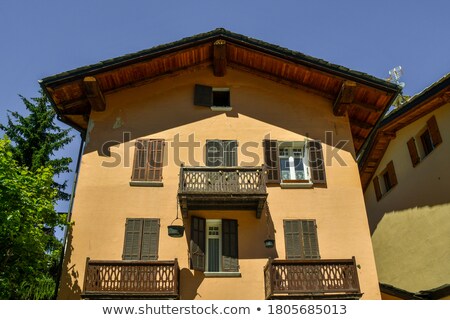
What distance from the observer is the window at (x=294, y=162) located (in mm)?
15812

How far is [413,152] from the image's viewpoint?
63.6ft

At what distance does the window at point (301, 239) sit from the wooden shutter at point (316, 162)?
1.80 metres

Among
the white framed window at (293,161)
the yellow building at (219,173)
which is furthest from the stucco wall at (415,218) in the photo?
the white framed window at (293,161)

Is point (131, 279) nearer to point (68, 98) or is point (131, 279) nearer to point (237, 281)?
point (237, 281)

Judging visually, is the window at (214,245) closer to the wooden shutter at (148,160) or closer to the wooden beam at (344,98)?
the wooden shutter at (148,160)

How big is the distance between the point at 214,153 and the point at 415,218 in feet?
32.7

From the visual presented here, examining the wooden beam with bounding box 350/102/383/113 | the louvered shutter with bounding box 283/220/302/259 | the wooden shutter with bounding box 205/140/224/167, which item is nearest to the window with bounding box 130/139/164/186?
the wooden shutter with bounding box 205/140/224/167

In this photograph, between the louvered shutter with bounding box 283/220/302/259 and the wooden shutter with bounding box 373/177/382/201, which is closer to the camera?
the louvered shutter with bounding box 283/220/302/259

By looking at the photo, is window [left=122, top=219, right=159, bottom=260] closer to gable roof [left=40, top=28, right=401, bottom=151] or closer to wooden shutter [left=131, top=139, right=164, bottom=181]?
wooden shutter [left=131, top=139, right=164, bottom=181]

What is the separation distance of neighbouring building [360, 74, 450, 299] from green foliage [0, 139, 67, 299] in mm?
12472

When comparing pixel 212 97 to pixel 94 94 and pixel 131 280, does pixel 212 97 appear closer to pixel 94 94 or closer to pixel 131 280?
pixel 94 94

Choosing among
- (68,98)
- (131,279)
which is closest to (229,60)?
(68,98)

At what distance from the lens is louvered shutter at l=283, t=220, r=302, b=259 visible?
14.3 meters

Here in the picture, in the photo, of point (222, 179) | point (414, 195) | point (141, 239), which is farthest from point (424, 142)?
point (141, 239)
